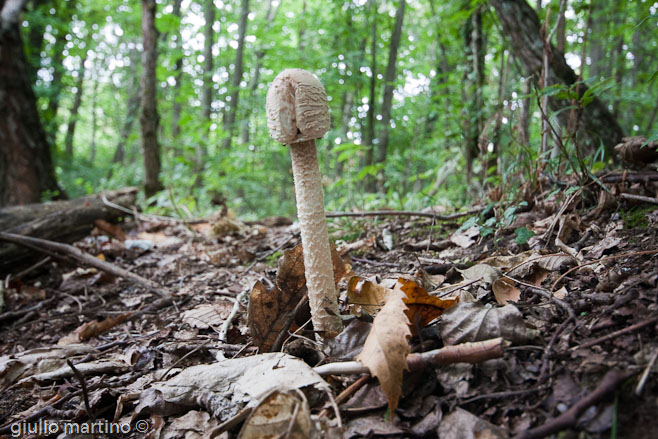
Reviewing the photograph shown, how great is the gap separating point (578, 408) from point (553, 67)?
3342mm

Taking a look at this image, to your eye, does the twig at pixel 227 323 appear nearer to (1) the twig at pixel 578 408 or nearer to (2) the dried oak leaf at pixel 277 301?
(2) the dried oak leaf at pixel 277 301

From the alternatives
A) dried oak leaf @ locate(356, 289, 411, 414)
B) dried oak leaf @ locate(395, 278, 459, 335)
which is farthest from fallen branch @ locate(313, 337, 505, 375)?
dried oak leaf @ locate(395, 278, 459, 335)

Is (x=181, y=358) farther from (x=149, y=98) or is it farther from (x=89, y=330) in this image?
(x=149, y=98)

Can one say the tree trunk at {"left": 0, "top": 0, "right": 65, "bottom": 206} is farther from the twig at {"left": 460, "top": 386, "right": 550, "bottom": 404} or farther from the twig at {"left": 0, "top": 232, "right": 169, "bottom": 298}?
the twig at {"left": 460, "top": 386, "right": 550, "bottom": 404}

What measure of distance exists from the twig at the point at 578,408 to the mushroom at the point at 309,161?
90 cm

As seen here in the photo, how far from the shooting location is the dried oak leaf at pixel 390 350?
1.32 m

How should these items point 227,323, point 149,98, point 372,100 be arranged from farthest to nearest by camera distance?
point 149,98, point 372,100, point 227,323

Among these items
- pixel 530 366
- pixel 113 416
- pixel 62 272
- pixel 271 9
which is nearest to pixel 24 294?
pixel 62 272

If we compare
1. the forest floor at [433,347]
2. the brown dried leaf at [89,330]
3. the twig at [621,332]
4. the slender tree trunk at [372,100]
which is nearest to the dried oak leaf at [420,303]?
the forest floor at [433,347]

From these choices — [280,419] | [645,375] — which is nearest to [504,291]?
[645,375]

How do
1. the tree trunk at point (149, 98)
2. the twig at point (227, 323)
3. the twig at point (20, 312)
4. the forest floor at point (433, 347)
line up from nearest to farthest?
the forest floor at point (433, 347) < the twig at point (227, 323) < the twig at point (20, 312) < the tree trunk at point (149, 98)

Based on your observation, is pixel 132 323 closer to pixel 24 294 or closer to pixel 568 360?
pixel 24 294

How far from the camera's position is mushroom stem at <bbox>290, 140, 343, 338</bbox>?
1.79 meters

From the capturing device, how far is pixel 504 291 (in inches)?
73.4
